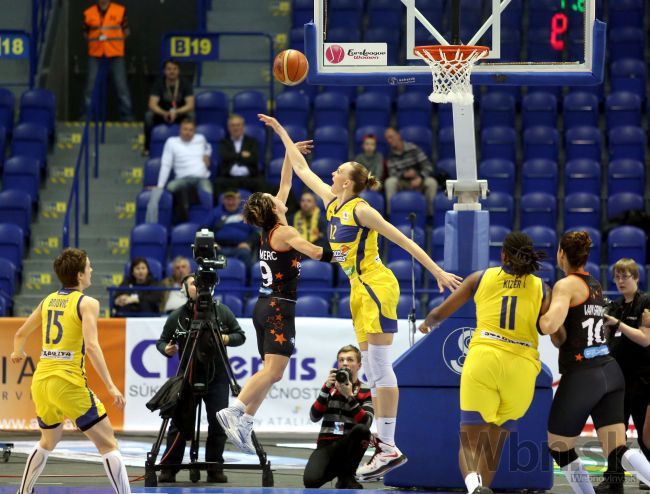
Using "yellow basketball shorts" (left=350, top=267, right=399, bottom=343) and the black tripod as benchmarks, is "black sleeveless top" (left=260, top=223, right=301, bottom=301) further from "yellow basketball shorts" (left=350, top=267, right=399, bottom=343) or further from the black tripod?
the black tripod

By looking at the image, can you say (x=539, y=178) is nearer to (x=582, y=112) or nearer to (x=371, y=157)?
(x=582, y=112)

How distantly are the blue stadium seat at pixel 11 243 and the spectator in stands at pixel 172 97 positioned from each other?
2.86 m

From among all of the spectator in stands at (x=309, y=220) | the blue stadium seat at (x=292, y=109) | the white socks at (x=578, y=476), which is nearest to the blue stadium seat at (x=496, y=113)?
the blue stadium seat at (x=292, y=109)

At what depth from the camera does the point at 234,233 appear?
16641mm

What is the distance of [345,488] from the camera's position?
10453 millimetres

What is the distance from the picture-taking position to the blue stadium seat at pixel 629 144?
1820 cm

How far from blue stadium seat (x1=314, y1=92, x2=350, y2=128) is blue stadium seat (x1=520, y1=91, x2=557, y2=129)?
2671mm

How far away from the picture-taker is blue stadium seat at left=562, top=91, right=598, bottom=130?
738 inches

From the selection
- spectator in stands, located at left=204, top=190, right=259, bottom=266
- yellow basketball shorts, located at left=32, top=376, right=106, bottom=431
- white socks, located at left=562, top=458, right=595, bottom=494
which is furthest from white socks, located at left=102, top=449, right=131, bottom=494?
spectator in stands, located at left=204, top=190, right=259, bottom=266

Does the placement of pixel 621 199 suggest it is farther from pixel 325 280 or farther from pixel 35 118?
pixel 35 118

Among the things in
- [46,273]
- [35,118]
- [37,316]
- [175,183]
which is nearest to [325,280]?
[175,183]

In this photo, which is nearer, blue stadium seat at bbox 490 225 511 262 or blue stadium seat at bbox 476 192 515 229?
blue stadium seat at bbox 490 225 511 262

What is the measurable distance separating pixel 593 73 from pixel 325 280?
6.31 metres

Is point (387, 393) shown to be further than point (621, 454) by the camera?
Yes
